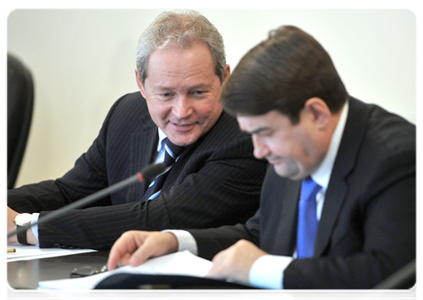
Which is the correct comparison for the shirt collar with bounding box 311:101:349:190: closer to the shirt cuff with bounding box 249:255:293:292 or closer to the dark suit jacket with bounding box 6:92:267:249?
the shirt cuff with bounding box 249:255:293:292

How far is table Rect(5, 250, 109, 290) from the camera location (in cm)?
138

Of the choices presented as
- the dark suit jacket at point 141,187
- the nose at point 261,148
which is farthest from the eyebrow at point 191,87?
the nose at point 261,148

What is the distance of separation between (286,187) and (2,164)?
1699 millimetres

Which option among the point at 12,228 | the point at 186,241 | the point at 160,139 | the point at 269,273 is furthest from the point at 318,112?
the point at 12,228

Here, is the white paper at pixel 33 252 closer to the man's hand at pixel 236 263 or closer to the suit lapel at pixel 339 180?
the man's hand at pixel 236 263

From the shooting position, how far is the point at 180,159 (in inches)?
84.8

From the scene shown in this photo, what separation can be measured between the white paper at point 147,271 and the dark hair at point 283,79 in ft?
1.34

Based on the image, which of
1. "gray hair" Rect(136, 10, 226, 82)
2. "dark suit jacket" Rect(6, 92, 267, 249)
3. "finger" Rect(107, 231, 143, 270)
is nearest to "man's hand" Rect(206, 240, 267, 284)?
"finger" Rect(107, 231, 143, 270)

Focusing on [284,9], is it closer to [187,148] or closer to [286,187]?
[187,148]

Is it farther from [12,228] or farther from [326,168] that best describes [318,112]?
[12,228]

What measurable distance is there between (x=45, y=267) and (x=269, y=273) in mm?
675

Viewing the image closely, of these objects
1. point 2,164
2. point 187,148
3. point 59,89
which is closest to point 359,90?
point 187,148

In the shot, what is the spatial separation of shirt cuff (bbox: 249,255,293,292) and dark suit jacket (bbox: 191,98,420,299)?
0.02 metres

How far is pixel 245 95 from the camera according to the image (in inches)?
48.3
